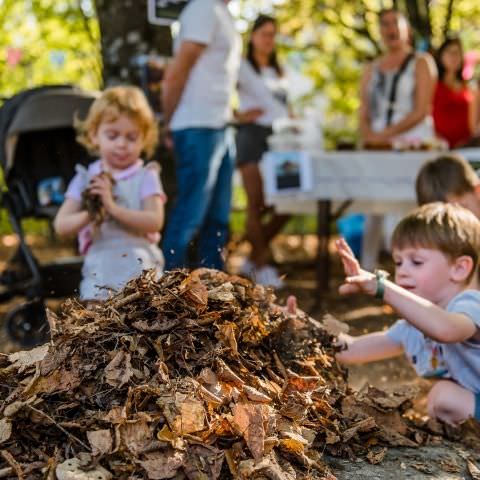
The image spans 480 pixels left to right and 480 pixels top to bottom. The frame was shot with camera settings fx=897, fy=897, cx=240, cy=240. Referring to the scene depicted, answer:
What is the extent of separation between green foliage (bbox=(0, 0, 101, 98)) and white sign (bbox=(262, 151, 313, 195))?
4.52 m

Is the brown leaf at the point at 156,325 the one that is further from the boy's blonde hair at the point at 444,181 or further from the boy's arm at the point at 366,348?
the boy's blonde hair at the point at 444,181

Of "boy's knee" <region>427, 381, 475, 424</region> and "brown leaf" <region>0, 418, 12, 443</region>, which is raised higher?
"brown leaf" <region>0, 418, 12, 443</region>

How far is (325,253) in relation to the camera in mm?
7320

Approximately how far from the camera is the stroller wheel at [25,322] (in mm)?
4883

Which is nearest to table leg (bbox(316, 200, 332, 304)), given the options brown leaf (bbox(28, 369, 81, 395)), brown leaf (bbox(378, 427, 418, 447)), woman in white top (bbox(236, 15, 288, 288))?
woman in white top (bbox(236, 15, 288, 288))

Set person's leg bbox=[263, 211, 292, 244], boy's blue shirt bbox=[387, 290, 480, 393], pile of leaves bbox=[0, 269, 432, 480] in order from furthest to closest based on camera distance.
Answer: person's leg bbox=[263, 211, 292, 244] → boy's blue shirt bbox=[387, 290, 480, 393] → pile of leaves bbox=[0, 269, 432, 480]

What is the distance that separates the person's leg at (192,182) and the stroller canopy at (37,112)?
0.64 meters

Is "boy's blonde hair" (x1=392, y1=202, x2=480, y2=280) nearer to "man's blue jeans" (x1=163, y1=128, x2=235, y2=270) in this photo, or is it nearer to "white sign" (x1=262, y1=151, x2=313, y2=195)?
"man's blue jeans" (x1=163, y1=128, x2=235, y2=270)

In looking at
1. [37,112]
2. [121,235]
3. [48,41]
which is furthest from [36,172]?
[48,41]

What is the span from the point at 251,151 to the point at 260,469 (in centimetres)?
537

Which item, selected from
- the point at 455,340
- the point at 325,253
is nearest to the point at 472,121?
the point at 325,253

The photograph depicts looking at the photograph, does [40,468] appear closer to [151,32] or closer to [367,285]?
[367,285]

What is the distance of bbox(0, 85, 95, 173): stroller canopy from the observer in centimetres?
525

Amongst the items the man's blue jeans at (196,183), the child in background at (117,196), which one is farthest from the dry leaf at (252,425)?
the man's blue jeans at (196,183)
